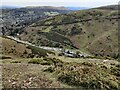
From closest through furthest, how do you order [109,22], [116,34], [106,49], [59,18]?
[106,49]
[116,34]
[109,22]
[59,18]

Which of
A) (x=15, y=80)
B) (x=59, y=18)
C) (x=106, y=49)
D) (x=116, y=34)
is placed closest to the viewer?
(x=15, y=80)

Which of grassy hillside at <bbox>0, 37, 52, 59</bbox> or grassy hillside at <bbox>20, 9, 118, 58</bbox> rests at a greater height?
grassy hillside at <bbox>0, 37, 52, 59</bbox>

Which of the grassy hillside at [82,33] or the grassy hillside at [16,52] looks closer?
the grassy hillside at [16,52]

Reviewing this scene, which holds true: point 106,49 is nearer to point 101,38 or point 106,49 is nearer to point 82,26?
point 101,38

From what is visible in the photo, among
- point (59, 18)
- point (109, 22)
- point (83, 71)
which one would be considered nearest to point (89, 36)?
point (109, 22)

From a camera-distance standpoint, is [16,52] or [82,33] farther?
[82,33]

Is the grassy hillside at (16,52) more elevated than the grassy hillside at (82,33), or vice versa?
the grassy hillside at (16,52)

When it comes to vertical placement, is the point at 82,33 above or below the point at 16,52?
below

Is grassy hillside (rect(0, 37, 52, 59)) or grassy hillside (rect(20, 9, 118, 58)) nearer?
grassy hillside (rect(0, 37, 52, 59))
